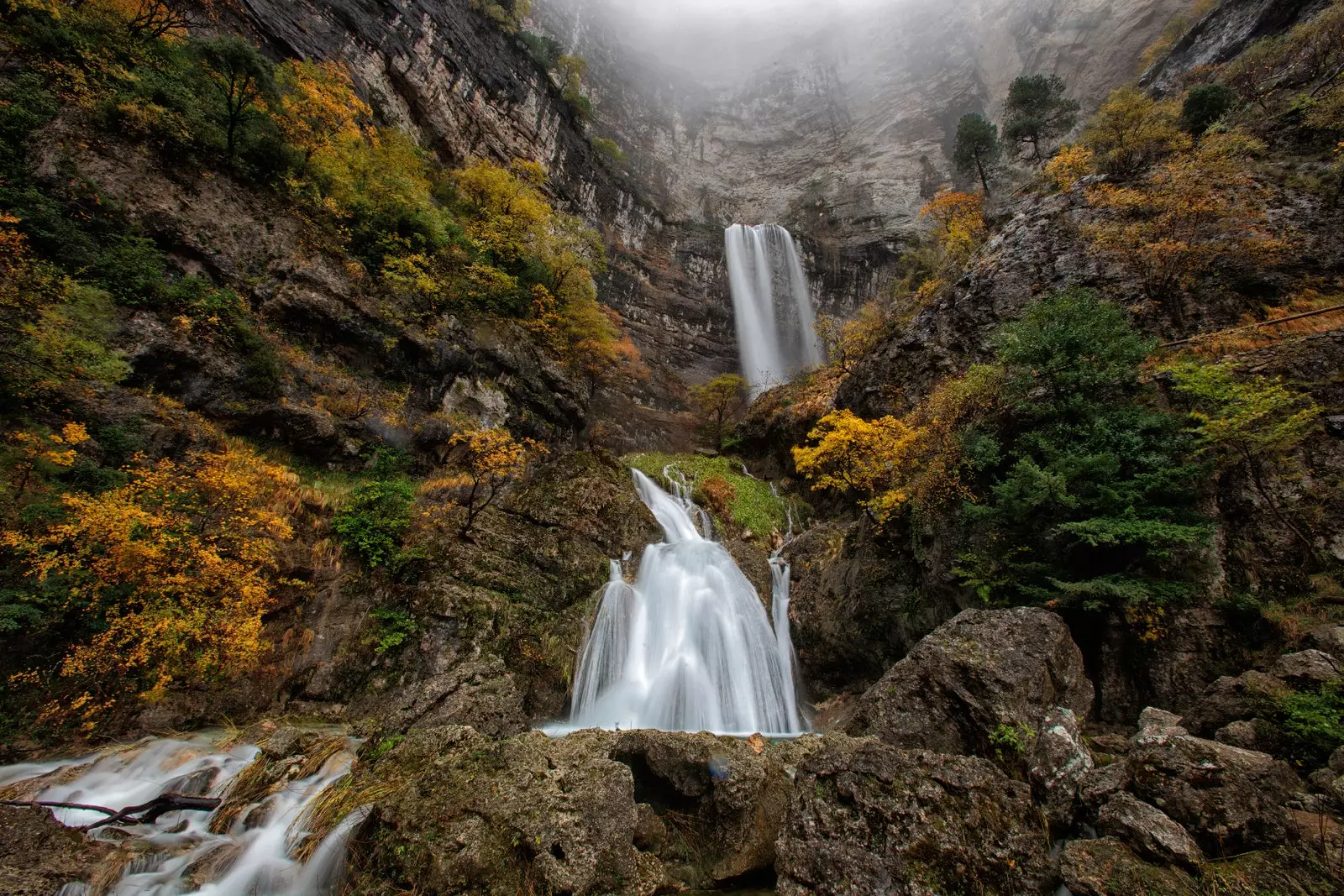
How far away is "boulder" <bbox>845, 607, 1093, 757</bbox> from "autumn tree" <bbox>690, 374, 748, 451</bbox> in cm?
1717

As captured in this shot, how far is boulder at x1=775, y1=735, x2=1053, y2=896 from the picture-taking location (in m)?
3.14

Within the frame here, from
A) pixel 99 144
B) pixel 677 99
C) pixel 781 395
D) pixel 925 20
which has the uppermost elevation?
pixel 925 20

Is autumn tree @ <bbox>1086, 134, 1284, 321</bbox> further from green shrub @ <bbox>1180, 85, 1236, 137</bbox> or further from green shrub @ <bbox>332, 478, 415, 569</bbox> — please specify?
green shrub @ <bbox>332, 478, 415, 569</bbox>

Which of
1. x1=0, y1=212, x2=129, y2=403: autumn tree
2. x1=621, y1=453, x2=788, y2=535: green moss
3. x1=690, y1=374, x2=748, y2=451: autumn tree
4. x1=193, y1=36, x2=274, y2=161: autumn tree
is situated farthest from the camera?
x1=690, y1=374, x2=748, y2=451: autumn tree

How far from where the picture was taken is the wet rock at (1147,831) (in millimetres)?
3047

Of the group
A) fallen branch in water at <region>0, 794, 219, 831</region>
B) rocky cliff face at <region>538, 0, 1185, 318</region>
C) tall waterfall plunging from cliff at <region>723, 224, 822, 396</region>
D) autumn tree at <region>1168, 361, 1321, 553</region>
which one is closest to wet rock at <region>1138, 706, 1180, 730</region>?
autumn tree at <region>1168, 361, 1321, 553</region>

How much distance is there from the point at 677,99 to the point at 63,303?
4753cm

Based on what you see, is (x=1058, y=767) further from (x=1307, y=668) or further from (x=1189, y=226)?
(x=1189, y=226)

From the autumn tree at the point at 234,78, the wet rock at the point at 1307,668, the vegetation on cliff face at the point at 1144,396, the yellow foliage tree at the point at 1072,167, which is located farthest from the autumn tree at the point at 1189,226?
the autumn tree at the point at 234,78

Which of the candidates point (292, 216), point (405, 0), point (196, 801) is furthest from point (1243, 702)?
point (405, 0)

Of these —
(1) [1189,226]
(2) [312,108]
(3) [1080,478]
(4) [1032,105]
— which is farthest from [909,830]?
(4) [1032,105]

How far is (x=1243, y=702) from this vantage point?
4668mm

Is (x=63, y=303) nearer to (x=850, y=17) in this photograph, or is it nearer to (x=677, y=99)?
(x=677, y=99)

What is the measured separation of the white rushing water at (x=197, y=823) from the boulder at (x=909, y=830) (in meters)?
3.86
